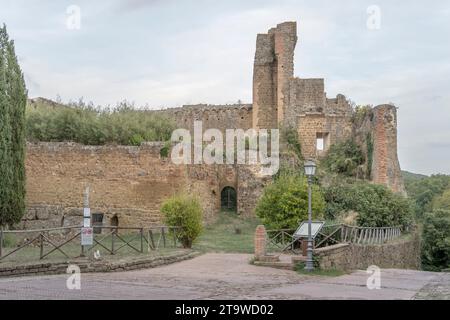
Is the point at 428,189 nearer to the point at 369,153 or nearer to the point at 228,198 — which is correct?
the point at 369,153

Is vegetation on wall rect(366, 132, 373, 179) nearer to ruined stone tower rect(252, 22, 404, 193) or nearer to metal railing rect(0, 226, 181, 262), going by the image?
ruined stone tower rect(252, 22, 404, 193)

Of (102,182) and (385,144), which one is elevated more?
(385,144)

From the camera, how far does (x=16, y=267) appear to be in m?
14.4

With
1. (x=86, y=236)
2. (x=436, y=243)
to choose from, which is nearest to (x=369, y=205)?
(x=436, y=243)

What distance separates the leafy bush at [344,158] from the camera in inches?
1366

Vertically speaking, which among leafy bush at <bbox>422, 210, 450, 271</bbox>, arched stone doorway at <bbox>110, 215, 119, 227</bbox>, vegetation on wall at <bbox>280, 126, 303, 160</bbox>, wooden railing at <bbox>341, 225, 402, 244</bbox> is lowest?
leafy bush at <bbox>422, 210, 450, 271</bbox>

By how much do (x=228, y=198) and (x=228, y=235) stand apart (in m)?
5.79

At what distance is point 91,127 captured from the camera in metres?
28.0

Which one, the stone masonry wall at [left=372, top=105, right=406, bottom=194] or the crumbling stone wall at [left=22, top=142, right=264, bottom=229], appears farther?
the stone masonry wall at [left=372, top=105, right=406, bottom=194]

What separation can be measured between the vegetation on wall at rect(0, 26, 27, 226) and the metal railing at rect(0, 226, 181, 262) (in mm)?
1054

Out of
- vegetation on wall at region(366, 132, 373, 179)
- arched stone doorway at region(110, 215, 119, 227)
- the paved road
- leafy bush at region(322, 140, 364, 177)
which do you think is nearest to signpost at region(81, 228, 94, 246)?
the paved road

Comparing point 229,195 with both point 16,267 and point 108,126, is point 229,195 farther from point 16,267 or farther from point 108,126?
point 16,267

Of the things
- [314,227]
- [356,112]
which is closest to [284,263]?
[314,227]

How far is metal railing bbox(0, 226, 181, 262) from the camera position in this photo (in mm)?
15734
